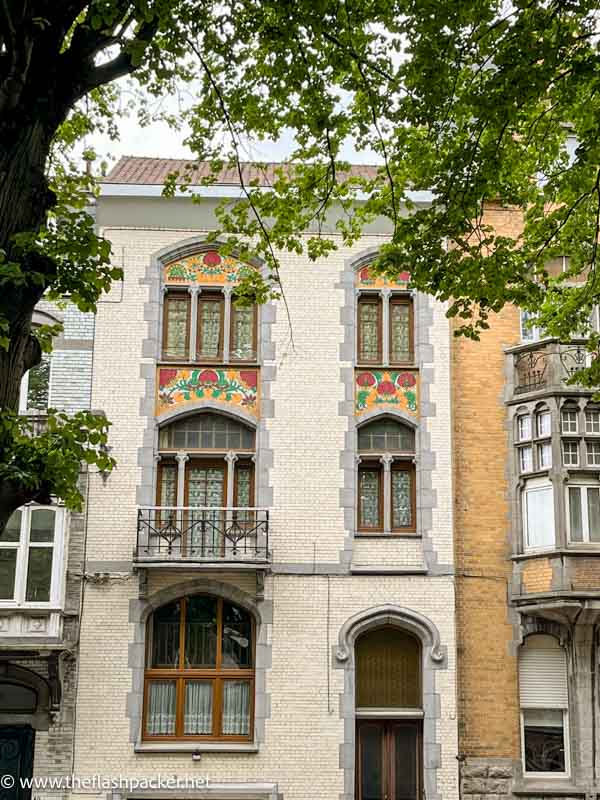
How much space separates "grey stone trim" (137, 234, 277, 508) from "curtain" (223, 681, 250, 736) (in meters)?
3.01

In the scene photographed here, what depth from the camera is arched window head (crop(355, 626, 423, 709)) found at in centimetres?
1923

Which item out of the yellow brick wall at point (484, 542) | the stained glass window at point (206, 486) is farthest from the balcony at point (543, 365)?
the stained glass window at point (206, 486)

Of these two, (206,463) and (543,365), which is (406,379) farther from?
(206,463)

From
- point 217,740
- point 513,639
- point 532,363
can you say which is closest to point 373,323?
point 532,363

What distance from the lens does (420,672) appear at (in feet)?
63.3

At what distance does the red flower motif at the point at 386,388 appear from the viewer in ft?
66.8

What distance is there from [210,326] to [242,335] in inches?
23.3

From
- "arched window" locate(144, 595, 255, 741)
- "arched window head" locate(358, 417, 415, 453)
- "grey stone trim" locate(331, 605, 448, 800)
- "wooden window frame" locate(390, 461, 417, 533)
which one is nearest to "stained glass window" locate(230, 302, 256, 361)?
"arched window head" locate(358, 417, 415, 453)

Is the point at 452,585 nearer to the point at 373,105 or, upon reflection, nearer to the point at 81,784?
the point at 81,784

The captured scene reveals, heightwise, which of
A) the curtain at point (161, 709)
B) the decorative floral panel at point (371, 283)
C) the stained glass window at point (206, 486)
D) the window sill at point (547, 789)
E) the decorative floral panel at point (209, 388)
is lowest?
the window sill at point (547, 789)

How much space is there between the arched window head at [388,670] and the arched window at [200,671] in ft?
6.06

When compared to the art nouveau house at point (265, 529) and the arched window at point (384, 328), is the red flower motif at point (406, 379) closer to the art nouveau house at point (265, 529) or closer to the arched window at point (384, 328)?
the art nouveau house at point (265, 529)

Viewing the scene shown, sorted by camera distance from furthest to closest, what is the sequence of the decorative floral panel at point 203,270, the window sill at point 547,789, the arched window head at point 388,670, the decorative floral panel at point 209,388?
the decorative floral panel at point 203,270, the decorative floral panel at point 209,388, the arched window head at point 388,670, the window sill at point 547,789

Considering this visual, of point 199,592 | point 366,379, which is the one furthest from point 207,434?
point 366,379
